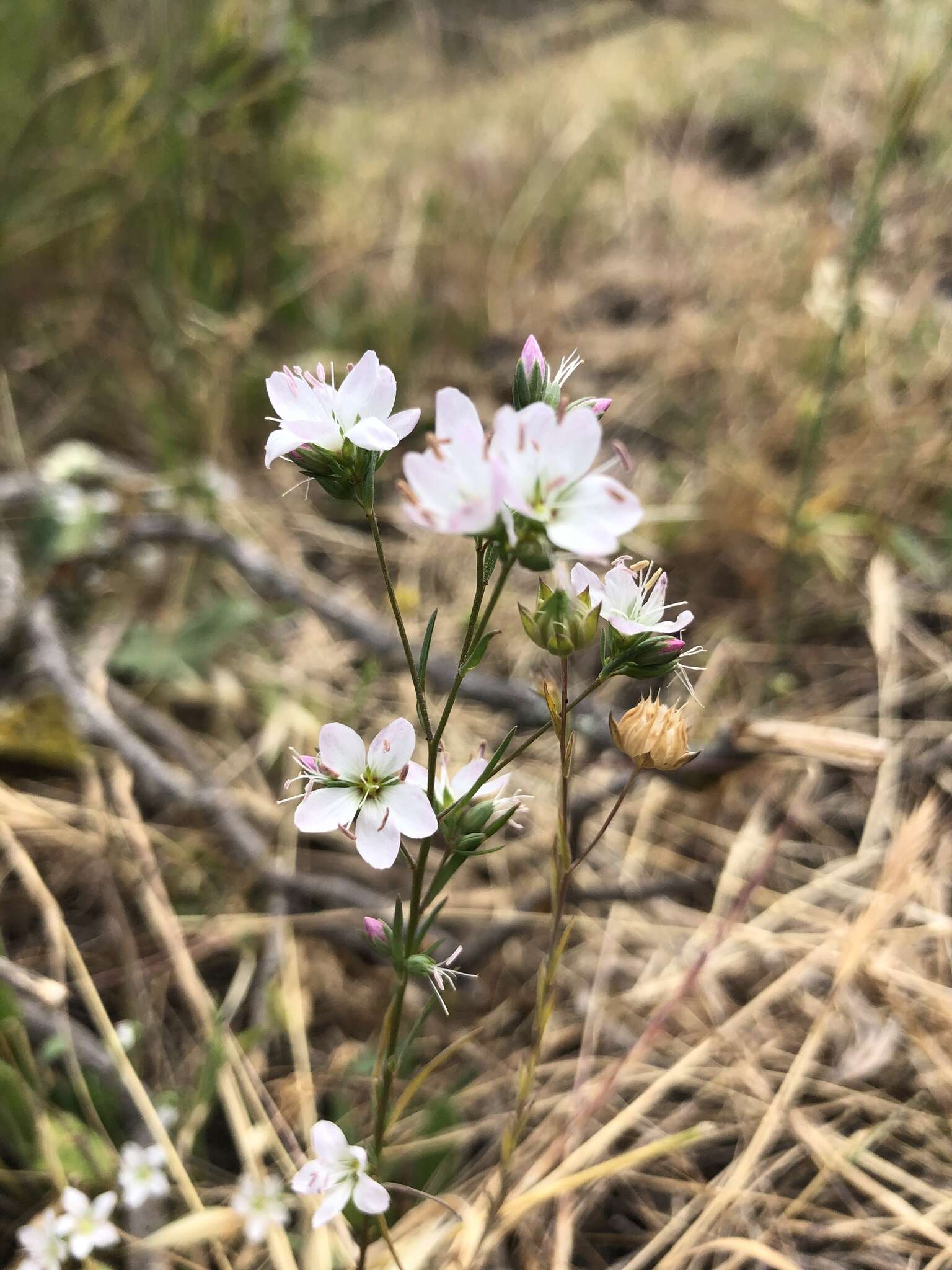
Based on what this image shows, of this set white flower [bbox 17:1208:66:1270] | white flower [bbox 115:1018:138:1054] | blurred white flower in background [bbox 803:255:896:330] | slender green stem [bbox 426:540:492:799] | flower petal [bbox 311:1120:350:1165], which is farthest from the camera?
blurred white flower in background [bbox 803:255:896:330]

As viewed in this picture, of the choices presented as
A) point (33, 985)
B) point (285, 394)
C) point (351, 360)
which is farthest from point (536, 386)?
point (351, 360)

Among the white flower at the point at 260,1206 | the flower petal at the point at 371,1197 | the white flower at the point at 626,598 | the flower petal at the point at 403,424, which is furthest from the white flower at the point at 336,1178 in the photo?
the flower petal at the point at 403,424

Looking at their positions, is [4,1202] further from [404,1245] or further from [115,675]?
[115,675]

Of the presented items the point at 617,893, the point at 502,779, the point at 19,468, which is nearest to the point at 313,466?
the point at 502,779

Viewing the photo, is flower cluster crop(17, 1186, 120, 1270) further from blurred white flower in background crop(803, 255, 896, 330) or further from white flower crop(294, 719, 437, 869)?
blurred white flower in background crop(803, 255, 896, 330)

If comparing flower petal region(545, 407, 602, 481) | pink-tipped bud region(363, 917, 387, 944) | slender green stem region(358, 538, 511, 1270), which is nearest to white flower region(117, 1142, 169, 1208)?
slender green stem region(358, 538, 511, 1270)

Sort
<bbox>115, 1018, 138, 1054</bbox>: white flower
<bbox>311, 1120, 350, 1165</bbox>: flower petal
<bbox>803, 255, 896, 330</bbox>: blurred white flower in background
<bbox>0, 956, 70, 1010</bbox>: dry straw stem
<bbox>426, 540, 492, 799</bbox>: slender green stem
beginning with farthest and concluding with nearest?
<bbox>803, 255, 896, 330</bbox>: blurred white flower in background → <bbox>115, 1018, 138, 1054</bbox>: white flower → <bbox>0, 956, 70, 1010</bbox>: dry straw stem → <bbox>311, 1120, 350, 1165</bbox>: flower petal → <bbox>426, 540, 492, 799</bbox>: slender green stem

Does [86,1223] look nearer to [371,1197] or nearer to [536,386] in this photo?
[371,1197]
